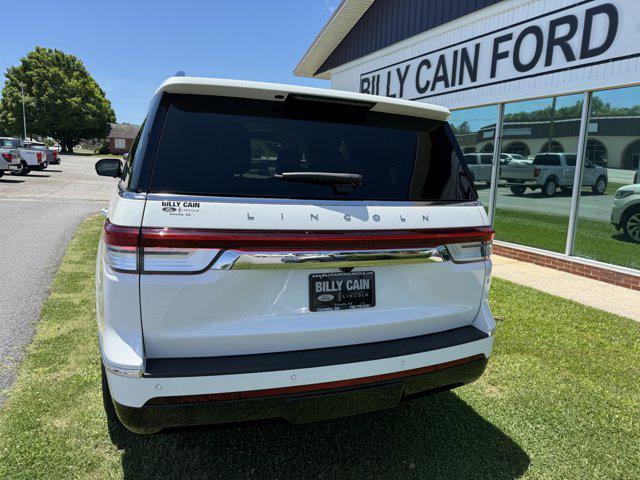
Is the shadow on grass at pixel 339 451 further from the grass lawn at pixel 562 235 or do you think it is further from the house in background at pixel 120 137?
the house in background at pixel 120 137

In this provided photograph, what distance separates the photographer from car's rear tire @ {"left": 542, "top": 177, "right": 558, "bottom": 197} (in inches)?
305

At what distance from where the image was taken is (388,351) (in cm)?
218

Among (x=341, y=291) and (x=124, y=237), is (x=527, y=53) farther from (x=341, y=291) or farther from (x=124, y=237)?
(x=124, y=237)

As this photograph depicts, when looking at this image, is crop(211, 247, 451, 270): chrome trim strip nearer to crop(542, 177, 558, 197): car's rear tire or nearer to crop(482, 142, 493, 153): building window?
crop(542, 177, 558, 197): car's rear tire

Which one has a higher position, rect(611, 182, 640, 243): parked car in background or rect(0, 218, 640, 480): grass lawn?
rect(611, 182, 640, 243): parked car in background

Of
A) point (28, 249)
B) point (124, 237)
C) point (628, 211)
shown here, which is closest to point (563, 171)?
point (628, 211)

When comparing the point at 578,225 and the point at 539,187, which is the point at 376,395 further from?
the point at 539,187

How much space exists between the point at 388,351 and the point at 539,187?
6.97 m

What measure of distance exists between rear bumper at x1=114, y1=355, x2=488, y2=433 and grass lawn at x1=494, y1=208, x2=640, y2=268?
18.5ft

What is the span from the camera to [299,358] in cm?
202

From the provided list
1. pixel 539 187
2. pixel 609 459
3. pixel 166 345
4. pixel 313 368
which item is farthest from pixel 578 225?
pixel 166 345

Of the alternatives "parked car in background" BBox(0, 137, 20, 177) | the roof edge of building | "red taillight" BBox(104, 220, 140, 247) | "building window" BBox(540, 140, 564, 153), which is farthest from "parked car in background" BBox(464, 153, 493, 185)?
"parked car in background" BBox(0, 137, 20, 177)

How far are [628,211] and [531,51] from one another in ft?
9.76

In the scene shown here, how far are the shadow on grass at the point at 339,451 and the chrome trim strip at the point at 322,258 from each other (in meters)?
0.95
